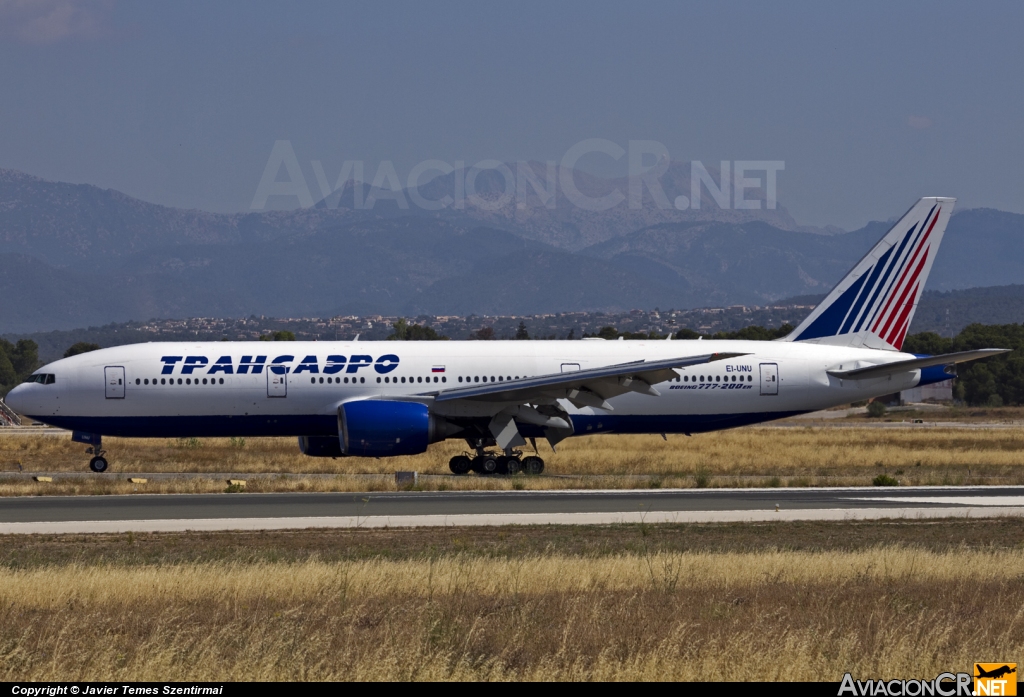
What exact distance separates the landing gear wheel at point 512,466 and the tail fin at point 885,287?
11.5m

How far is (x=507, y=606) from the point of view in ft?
49.5

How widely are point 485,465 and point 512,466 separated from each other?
800 millimetres

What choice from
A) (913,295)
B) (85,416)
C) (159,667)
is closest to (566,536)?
(159,667)

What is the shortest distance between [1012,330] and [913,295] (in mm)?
102872

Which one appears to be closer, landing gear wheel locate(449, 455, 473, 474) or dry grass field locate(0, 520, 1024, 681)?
dry grass field locate(0, 520, 1024, 681)

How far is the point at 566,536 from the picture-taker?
22.2 meters

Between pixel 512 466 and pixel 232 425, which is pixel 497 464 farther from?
pixel 232 425

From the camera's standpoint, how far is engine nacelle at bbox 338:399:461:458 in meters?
34.9

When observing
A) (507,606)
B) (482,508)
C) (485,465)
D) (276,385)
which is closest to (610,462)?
(485,465)

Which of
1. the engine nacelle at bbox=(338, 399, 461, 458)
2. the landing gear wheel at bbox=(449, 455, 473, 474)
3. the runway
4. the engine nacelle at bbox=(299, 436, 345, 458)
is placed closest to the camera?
the runway

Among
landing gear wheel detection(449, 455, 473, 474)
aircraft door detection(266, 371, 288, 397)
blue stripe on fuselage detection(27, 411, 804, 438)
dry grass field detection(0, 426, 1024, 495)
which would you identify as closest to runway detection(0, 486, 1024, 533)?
dry grass field detection(0, 426, 1024, 495)

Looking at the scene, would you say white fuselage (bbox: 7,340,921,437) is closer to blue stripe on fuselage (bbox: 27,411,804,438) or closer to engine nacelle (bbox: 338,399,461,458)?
blue stripe on fuselage (bbox: 27,411,804,438)

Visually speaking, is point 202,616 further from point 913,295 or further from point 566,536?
point 913,295

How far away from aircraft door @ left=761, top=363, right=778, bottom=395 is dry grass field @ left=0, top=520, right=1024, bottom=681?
54.5 feet
